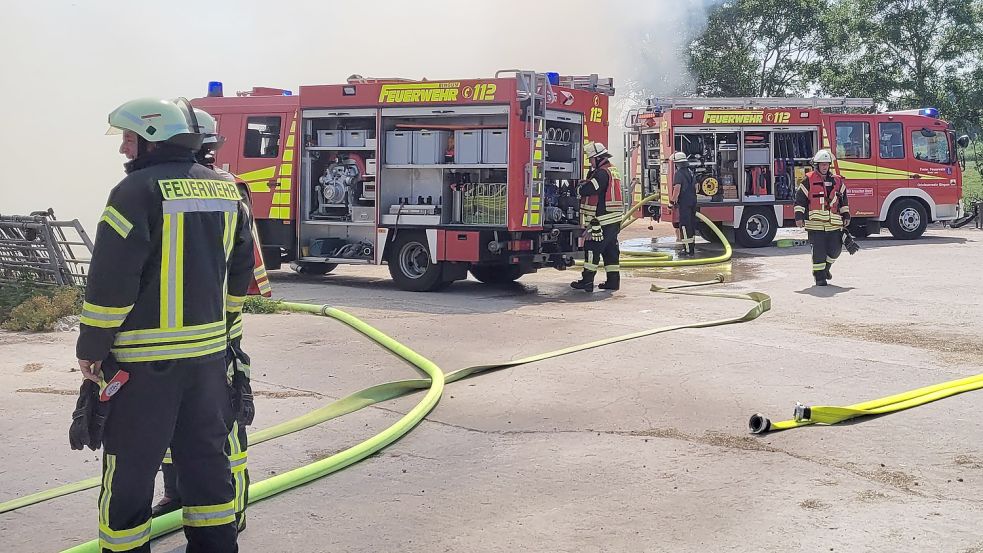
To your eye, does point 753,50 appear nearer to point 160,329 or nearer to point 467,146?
point 467,146

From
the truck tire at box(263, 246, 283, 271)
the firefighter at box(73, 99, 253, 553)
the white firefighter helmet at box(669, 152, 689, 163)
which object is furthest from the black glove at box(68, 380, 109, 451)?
the white firefighter helmet at box(669, 152, 689, 163)

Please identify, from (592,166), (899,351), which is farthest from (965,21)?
(899,351)

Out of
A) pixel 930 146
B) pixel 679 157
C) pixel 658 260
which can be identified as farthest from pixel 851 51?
pixel 658 260

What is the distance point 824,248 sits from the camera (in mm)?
12633

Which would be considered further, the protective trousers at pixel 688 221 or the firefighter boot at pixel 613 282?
the protective trousers at pixel 688 221

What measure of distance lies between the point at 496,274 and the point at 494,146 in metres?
2.12

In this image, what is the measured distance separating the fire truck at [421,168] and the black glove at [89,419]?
8.62 metres

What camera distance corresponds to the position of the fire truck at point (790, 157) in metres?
18.9

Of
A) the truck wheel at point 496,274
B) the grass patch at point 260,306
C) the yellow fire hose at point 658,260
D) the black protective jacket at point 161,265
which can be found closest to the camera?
the black protective jacket at point 161,265

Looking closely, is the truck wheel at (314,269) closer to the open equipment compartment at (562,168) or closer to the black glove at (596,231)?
the open equipment compartment at (562,168)

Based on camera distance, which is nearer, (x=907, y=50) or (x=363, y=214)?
(x=363, y=214)

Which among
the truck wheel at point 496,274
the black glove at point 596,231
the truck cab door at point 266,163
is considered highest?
the truck cab door at point 266,163

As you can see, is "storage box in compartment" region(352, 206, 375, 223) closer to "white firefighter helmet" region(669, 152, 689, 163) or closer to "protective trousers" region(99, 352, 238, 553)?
"white firefighter helmet" region(669, 152, 689, 163)

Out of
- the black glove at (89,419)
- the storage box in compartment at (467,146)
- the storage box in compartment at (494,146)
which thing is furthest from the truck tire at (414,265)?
the black glove at (89,419)
